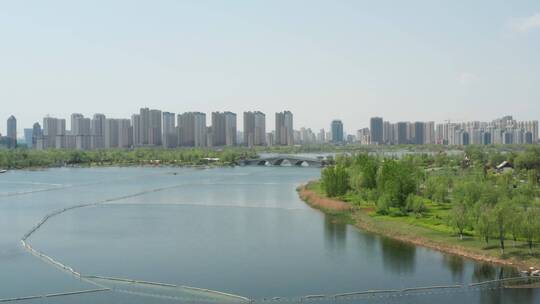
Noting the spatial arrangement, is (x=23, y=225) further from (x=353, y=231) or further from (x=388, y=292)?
(x=388, y=292)

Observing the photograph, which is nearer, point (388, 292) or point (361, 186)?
point (388, 292)

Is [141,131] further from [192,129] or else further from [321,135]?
[321,135]

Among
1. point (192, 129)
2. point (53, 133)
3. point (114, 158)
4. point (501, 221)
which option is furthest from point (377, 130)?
point (501, 221)

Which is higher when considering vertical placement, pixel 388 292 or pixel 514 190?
pixel 514 190

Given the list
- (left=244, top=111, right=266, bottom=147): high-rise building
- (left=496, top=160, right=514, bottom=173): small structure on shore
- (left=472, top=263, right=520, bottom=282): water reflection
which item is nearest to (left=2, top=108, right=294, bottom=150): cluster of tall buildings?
(left=244, top=111, right=266, bottom=147): high-rise building

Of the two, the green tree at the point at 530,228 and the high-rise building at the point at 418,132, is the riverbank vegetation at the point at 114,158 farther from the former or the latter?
the high-rise building at the point at 418,132

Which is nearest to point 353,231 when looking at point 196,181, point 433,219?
point 433,219

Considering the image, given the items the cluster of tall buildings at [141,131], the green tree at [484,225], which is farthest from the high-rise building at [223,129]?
the green tree at [484,225]
